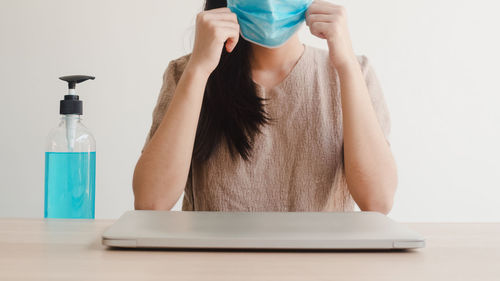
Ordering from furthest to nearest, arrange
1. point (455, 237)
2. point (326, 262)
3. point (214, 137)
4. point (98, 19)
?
1. point (98, 19)
2. point (214, 137)
3. point (455, 237)
4. point (326, 262)

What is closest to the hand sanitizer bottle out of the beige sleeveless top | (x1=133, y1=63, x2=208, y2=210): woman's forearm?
(x1=133, y1=63, x2=208, y2=210): woman's forearm

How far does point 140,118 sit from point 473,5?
1.32 m

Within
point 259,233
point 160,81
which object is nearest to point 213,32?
point 259,233

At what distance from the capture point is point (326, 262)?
1.34 ft

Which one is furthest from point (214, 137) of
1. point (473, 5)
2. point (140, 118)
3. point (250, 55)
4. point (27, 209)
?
point (473, 5)

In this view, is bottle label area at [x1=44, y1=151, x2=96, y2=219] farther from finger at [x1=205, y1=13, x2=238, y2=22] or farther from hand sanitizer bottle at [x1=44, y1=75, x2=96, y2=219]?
finger at [x1=205, y1=13, x2=238, y2=22]

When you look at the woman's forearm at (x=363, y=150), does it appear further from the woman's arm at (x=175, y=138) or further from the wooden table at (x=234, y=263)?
the wooden table at (x=234, y=263)

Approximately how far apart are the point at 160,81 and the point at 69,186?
1052mm

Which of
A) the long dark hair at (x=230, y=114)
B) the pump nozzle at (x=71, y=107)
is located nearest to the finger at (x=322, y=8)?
the long dark hair at (x=230, y=114)

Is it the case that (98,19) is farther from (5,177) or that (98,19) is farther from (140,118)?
(5,177)

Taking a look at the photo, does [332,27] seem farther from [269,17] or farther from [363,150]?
[363,150]

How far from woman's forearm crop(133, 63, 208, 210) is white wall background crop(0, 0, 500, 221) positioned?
0.89 meters

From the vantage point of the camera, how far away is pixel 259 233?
0.46 m

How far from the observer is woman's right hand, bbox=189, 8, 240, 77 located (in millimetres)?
866
